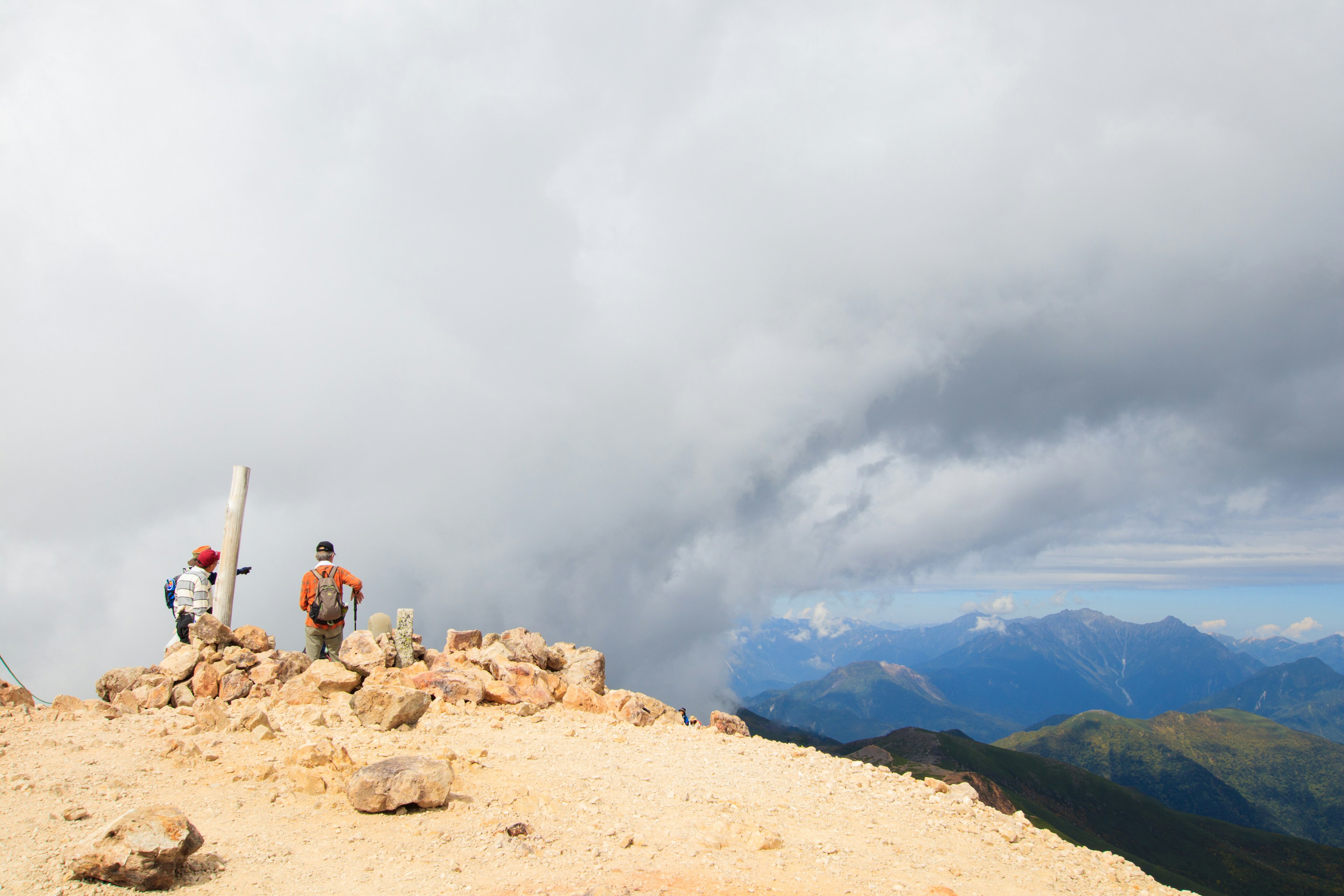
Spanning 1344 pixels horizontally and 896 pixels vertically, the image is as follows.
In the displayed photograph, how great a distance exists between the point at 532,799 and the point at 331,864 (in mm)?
3157

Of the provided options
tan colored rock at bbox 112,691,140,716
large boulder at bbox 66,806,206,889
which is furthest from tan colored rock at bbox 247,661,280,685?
large boulder at bbox 66,806,206,889

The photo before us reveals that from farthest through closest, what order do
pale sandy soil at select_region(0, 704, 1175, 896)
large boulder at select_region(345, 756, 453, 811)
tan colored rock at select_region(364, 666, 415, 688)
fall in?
tan colored rock at select_region(364, 666, 415, 688) → large boulder at select_region(345, 756, 453, 811) → pale sandy soil at select_region(0, 704, 1175, 896)

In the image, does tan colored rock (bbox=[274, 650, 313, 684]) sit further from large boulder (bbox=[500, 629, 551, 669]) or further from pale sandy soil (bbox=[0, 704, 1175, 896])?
large boulder (bbox=[500, 629, 551, 669])

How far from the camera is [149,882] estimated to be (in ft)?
23.1

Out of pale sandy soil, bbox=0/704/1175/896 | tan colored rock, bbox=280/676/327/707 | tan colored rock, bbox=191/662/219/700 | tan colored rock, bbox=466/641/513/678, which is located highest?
tan colored rock, bbox=466/641/513/678

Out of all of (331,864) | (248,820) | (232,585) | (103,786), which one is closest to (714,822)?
(331,864)

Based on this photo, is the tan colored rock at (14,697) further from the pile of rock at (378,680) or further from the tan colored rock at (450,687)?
the tan colored rock at (450,687)

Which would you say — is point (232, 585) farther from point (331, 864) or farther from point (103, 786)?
point (331, 864)

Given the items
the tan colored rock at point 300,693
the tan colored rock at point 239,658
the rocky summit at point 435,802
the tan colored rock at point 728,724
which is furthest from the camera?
the tan colored rock at point 728,724

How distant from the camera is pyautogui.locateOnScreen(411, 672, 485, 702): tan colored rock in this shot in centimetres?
1608

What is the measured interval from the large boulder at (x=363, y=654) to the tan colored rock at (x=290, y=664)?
89cm

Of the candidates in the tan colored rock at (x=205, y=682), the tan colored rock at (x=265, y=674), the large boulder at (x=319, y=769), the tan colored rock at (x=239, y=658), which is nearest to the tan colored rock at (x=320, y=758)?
the large boulder at (x=319, y=769)

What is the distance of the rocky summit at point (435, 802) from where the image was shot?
25.7ft

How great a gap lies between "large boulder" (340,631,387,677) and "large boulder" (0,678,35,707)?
572cm
